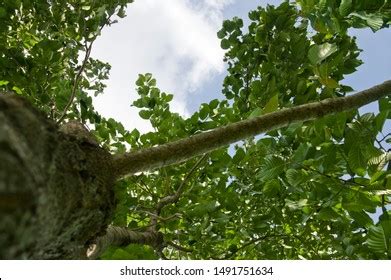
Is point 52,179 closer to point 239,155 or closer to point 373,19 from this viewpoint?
point 373,19

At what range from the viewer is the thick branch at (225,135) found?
1.37 m

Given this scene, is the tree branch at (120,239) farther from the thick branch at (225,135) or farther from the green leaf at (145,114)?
the green leaf at (145,114)

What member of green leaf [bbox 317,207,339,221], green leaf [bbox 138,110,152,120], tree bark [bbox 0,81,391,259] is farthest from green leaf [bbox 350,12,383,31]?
green leaf [bbox 138,110,152,120]

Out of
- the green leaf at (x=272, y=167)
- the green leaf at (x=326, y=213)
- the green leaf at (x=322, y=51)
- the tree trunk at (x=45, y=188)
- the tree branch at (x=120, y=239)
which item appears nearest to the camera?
the tree trunk at (x=45, y=188)

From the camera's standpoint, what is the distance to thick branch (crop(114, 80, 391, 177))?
137 centimetres

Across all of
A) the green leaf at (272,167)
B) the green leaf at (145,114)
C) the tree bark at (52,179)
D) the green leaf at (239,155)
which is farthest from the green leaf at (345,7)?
the green leaf at (145,114)

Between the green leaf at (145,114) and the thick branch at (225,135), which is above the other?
the green leaf at (145,114)

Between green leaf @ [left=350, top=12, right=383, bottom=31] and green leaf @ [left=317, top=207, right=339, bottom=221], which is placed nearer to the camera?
green leaf @ [left=350, top=12, right=383, bottom=31]

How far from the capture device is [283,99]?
302cm

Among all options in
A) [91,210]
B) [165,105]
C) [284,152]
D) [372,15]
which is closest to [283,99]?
[284,152]

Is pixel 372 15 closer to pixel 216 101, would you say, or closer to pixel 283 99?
pixel 283 99

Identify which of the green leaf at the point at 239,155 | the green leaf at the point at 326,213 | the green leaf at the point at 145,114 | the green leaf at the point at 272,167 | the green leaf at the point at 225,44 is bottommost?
the green leaf at the point at 326,213

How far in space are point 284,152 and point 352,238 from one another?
0.75m

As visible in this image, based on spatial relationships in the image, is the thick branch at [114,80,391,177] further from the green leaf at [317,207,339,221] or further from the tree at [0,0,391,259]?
the green leaf at [317,207,339,221]
